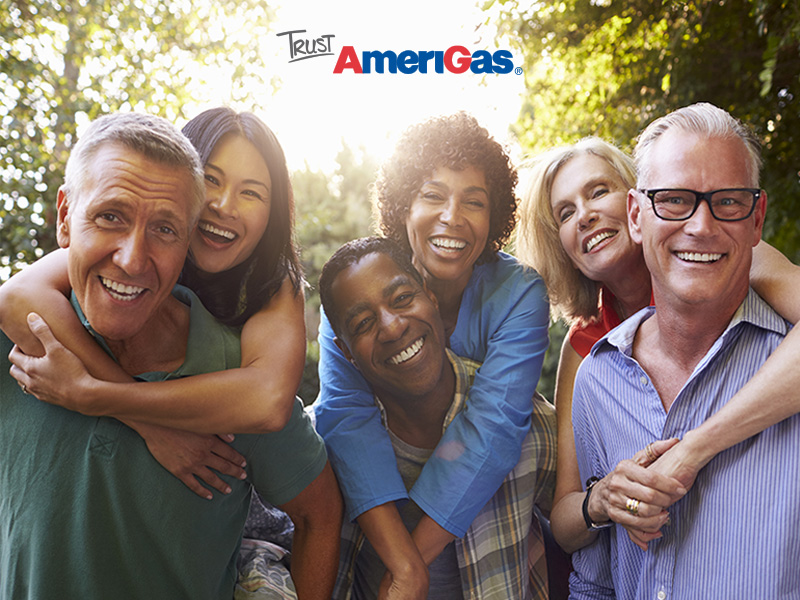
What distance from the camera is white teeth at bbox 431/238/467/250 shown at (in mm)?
2504

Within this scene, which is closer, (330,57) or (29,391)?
(29,391)

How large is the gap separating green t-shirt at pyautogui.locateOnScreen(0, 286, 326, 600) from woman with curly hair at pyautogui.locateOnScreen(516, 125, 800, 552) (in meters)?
1.27

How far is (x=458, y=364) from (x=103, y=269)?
1352 millimetres

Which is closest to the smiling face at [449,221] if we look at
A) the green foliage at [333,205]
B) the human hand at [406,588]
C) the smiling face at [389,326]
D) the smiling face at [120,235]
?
the smiling face at [389,326]

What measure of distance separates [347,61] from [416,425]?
5.52 feet

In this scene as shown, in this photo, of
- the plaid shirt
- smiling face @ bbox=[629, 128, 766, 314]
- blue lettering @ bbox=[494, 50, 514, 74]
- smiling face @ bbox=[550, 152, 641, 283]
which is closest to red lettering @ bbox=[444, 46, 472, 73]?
blue lettering @ bbox=[494, 50, 514, 74]

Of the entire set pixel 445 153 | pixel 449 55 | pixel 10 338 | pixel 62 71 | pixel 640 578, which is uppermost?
pixel 62 71

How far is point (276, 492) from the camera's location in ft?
6.95

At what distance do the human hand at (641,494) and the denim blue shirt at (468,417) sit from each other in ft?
1.41

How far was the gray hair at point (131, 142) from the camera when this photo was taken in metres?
1.82

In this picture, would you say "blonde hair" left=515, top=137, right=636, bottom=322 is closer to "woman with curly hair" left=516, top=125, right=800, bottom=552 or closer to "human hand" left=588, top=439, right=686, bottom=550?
"woman with curly hair" left=516, top=125, right=800, bottom=552

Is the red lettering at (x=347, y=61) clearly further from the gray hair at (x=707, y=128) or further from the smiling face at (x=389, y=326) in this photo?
the gray hair at (x=707, y=128)

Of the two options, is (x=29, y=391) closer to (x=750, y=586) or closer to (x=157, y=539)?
(x=157, y=539)

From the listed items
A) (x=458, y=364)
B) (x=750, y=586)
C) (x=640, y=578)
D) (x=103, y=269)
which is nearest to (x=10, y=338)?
(x=103, y=269)
